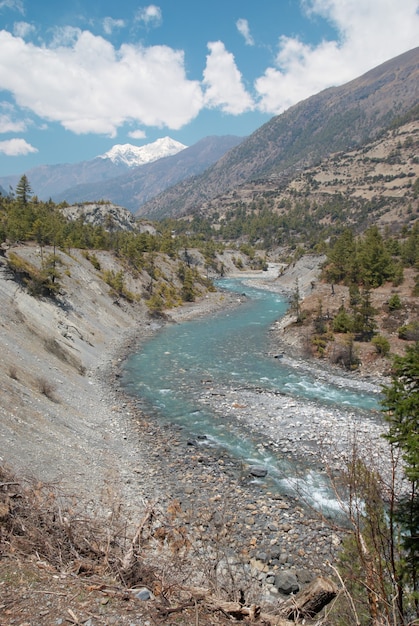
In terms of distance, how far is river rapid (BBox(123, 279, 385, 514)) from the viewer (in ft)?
59.5

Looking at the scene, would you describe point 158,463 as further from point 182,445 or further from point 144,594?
point 144,594

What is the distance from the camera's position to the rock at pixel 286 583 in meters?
11.2

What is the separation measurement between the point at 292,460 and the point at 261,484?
263 centimetres

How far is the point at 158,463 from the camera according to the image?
60.2ft

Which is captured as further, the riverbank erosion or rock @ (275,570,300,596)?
the riverbank erosion

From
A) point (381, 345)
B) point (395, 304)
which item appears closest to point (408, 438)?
point (381, 345)

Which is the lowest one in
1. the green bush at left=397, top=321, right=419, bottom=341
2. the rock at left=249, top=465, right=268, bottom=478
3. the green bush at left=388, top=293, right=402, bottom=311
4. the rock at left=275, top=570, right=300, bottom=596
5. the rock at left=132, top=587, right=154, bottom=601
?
the green bush at left=397, top=321, right=419, bottom=341

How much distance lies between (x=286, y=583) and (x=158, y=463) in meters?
8.46

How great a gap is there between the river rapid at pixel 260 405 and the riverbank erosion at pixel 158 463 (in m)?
0.22

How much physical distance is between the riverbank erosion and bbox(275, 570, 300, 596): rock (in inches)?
1.3

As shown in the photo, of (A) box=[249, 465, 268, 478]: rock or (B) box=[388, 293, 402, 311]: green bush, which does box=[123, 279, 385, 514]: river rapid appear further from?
(B) box=[388, 293, 402, 311]: green bush

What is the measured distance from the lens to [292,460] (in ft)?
61.2

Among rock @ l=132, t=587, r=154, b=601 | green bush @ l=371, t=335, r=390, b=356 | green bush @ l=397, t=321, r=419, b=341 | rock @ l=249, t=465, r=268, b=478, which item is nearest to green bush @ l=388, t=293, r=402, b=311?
green bush @ l=397, t=321, r=419, b=341

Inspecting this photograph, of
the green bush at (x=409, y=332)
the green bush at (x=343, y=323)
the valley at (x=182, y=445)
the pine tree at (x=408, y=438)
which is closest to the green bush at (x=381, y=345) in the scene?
the valley at (x=182, y=445)
